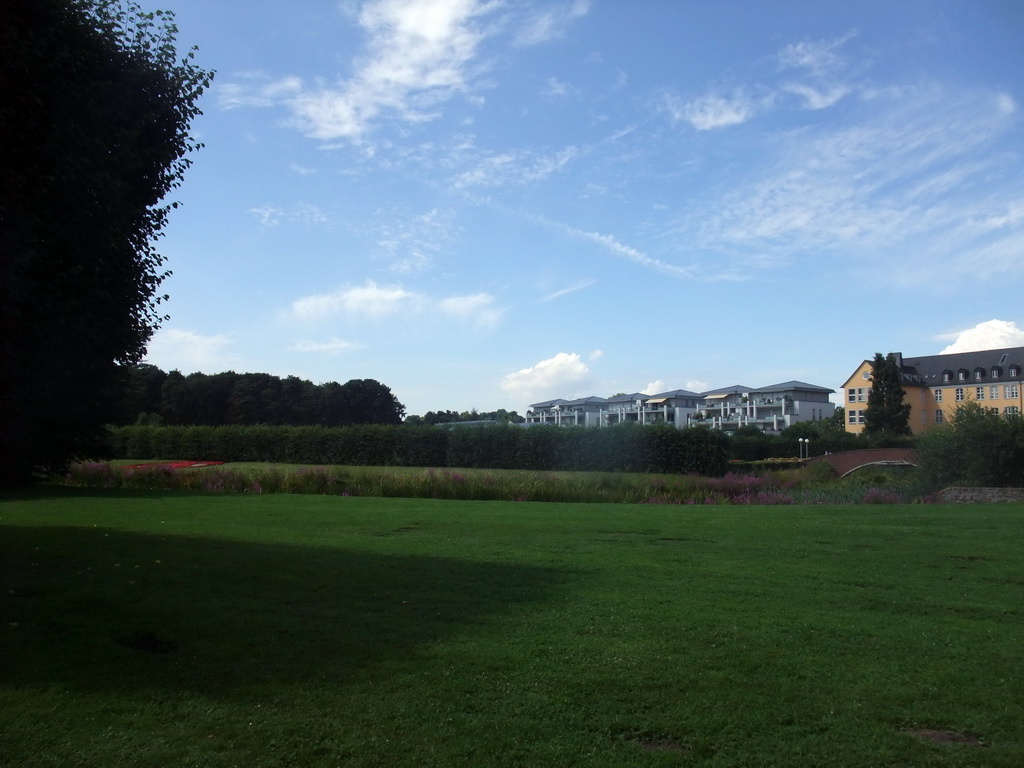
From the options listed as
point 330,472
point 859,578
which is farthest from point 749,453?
point 859,578

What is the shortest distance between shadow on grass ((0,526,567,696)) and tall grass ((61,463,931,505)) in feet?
47.7

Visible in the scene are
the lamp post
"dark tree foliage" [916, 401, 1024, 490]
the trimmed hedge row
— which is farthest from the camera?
the lamp post

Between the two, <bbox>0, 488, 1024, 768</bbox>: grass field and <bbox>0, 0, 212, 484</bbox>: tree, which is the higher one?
<bbox>0, 0, 212, 484</bbox>: tree

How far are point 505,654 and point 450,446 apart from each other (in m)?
40.4

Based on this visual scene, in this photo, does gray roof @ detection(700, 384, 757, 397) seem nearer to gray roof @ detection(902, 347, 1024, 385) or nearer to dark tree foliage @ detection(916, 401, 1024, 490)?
gray roof @ detection(902, 347, 1024, 385)

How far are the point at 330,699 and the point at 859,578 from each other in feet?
20.1

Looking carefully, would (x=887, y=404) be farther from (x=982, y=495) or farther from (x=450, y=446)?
(x=982, y=495)

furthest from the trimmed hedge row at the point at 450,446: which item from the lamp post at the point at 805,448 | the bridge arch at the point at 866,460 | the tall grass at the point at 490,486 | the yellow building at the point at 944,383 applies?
the yellow building at the point at 944,383

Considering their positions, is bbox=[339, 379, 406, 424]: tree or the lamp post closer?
the lamp post

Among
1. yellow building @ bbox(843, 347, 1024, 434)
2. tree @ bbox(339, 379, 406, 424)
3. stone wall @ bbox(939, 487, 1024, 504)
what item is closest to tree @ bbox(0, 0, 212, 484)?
stone wall @ bbox(939, 487, 1024, 504)

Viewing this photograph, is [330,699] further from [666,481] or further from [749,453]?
[749,453]

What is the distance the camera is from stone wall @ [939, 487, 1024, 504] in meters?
24.5

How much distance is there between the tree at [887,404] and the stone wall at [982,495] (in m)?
54.7

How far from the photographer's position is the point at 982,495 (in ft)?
80.7
